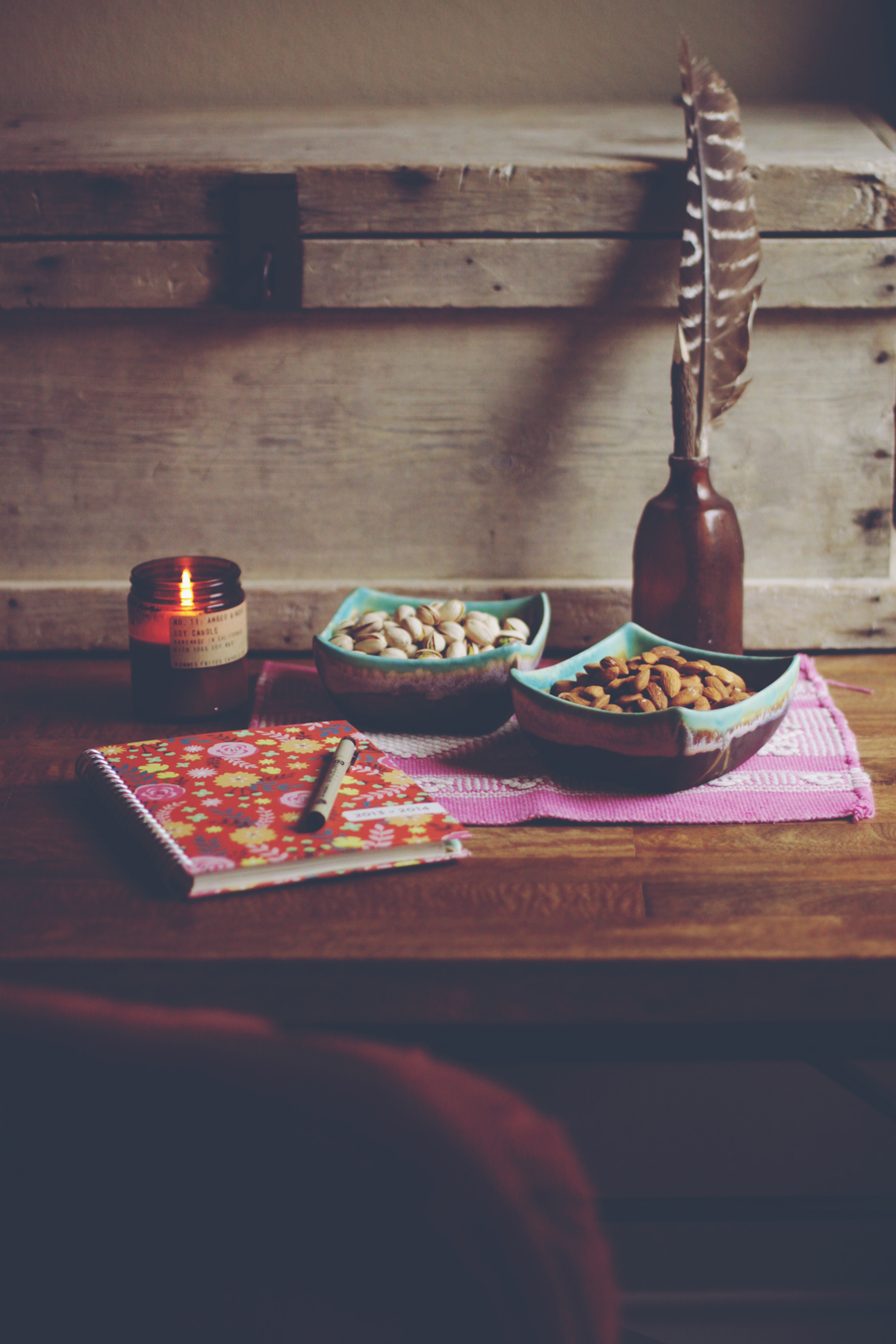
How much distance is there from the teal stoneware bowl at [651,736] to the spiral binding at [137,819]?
33 centimetres

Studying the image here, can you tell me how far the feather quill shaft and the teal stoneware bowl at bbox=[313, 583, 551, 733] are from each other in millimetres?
329

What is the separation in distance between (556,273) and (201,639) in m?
0.56

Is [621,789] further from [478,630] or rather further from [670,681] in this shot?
[478,630]

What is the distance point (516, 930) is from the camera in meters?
0.78

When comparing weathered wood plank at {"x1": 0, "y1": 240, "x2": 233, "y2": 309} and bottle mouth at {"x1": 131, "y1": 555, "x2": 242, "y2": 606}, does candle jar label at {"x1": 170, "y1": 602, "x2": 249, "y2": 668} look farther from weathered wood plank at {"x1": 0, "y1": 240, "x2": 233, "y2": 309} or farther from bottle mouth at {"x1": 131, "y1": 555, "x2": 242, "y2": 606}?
weathered wood plank at {"x1": 0, "y1": 240, "x2": 233, "y2": 309}

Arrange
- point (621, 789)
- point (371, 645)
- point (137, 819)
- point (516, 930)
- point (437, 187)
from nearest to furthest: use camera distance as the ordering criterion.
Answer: point (516, 930), point (137, 819), point (621, 789), point (371, 645), point (437, 187)

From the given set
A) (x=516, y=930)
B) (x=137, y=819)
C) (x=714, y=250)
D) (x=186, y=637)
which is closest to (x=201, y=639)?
(x=186, y=637)

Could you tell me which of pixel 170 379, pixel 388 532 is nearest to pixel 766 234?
pixel 388 532

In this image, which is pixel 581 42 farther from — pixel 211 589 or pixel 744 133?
pixel 211 589

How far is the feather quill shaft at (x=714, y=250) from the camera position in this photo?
1168 mm

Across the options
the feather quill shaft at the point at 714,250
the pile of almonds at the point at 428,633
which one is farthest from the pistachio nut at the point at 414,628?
the feather quill shaft at the point at 714,250

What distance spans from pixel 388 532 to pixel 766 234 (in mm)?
531

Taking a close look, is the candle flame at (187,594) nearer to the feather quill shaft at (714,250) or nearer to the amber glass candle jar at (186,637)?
the amber glass candle jar at (186,637)

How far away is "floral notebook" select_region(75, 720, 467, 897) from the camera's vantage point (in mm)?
834
